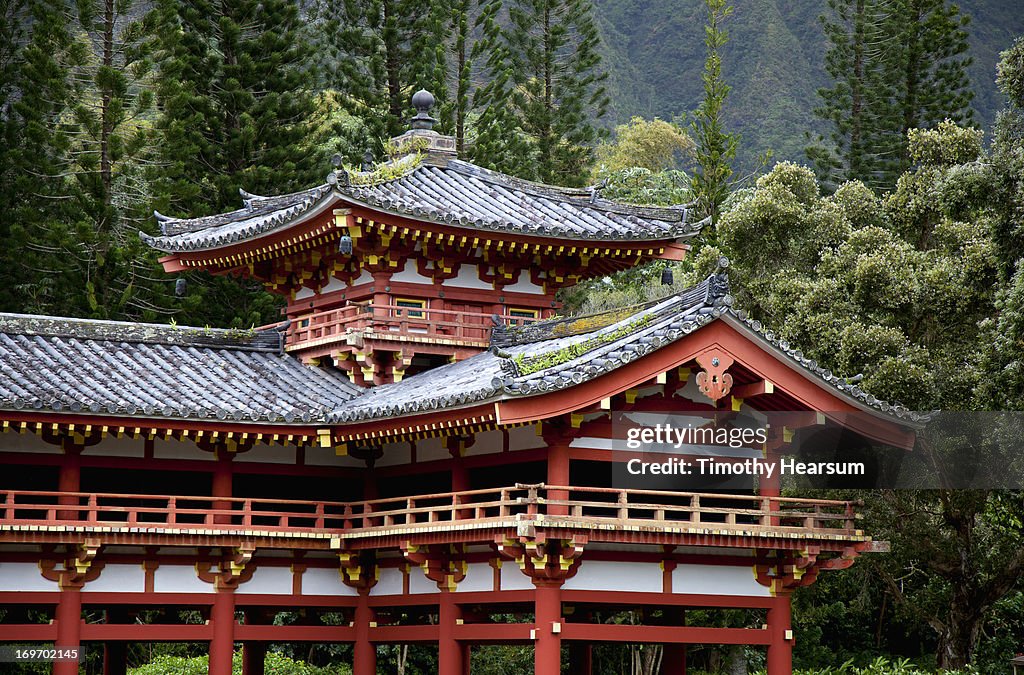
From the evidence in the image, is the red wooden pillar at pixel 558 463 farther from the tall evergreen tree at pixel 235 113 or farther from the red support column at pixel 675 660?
the tall evergreen tree at pixel 235 113

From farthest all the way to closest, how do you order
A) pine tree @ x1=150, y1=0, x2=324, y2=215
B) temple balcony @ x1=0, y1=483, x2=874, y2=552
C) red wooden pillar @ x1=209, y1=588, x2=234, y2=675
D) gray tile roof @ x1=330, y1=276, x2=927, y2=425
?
pine tree @ x1=150, y1=0, x2=324, y2=215
red wooden pillar @ x1=209, y1=588, x2=234, y2=675
temple balcony @ x1=0, y1=483, x2=874, y2=552
gray tile roof @ x1=330, y1=276, x2=927, y2=425

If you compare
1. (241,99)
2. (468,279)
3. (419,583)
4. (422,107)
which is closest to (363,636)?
(419,583)

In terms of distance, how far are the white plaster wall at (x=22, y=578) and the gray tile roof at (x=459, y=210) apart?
20.4ft

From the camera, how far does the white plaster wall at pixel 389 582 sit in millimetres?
19984

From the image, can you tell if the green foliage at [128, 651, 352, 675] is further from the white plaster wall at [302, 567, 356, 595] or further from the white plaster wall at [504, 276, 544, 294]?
the white plaster wall at [504, 276, 544, 294]

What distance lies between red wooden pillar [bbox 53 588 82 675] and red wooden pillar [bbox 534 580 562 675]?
233 inches

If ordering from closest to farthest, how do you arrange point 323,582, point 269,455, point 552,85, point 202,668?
point 269,455
point 323,582
point 202,668
point 552,85

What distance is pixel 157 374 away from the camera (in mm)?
19672

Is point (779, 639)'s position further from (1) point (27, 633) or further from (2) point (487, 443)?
(1) point (27, 633)

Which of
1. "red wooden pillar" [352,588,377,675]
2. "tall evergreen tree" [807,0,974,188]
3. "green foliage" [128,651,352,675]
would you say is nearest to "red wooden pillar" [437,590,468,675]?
"red wooden pillar" [352,588,377,675]

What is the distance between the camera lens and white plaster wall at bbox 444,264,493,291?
2217 centimetres

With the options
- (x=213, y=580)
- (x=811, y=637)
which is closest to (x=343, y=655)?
(x=811, y=637)

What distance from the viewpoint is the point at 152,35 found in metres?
34.0

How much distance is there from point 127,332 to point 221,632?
4.59m
